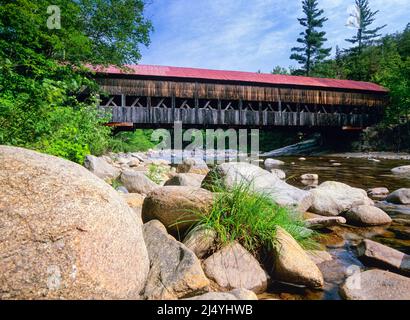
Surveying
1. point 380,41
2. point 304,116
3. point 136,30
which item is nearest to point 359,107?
point 304,116

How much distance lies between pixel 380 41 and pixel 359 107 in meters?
31.9

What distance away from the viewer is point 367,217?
464 cm

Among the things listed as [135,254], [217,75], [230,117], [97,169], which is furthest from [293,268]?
[217,75]

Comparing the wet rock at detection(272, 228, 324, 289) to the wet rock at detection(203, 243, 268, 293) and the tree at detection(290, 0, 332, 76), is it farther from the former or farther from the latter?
the tree at detection(290, 0, 332, 76)

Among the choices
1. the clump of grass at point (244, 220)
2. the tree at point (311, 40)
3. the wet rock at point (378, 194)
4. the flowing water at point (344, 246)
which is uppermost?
the tree at point (311, 40)

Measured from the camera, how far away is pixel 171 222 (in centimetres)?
315

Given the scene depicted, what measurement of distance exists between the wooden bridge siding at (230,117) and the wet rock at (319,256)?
579 inches

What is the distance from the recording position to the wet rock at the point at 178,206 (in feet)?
10.1

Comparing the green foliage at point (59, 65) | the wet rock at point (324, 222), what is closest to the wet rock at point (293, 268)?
the wet rock at point (324, 222)

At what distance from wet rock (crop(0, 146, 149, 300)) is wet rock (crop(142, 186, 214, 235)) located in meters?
0.90

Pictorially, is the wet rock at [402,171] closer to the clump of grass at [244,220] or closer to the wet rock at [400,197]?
the wet rock at [400,197]

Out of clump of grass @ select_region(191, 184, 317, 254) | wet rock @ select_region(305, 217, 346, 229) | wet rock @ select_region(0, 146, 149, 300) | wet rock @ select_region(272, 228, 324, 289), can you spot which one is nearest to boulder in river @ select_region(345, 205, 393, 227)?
wet rock @ select_region(305, 217, 346, 229)
